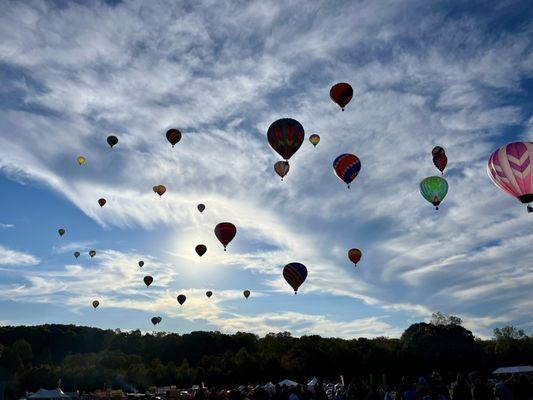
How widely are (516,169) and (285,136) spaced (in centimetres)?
1286

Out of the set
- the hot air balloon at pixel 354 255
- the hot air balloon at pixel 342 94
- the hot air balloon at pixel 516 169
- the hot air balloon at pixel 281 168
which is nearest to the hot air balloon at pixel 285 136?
the hot air balloon at pixel 342 94

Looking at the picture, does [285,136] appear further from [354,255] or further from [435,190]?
[354,255]

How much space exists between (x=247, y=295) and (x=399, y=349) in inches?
1319

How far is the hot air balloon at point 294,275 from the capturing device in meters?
37.7

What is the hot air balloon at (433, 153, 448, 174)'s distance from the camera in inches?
1415

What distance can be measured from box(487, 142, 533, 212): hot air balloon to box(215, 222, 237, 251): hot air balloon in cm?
1943

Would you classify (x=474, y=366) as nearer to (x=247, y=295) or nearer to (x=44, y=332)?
(x=247, y=295)

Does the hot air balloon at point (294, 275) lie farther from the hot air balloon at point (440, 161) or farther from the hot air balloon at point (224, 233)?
the hot air balloon at point (440, 161)

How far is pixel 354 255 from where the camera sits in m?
44.7

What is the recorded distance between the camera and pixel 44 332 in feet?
357

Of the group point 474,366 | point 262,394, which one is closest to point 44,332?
point 474,366

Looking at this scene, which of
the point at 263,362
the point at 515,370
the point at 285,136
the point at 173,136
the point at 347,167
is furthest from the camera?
the point at 263,362

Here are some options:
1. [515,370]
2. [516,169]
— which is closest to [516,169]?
[516,169]

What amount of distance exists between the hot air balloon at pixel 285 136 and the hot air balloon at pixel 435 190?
8519 millimetres
